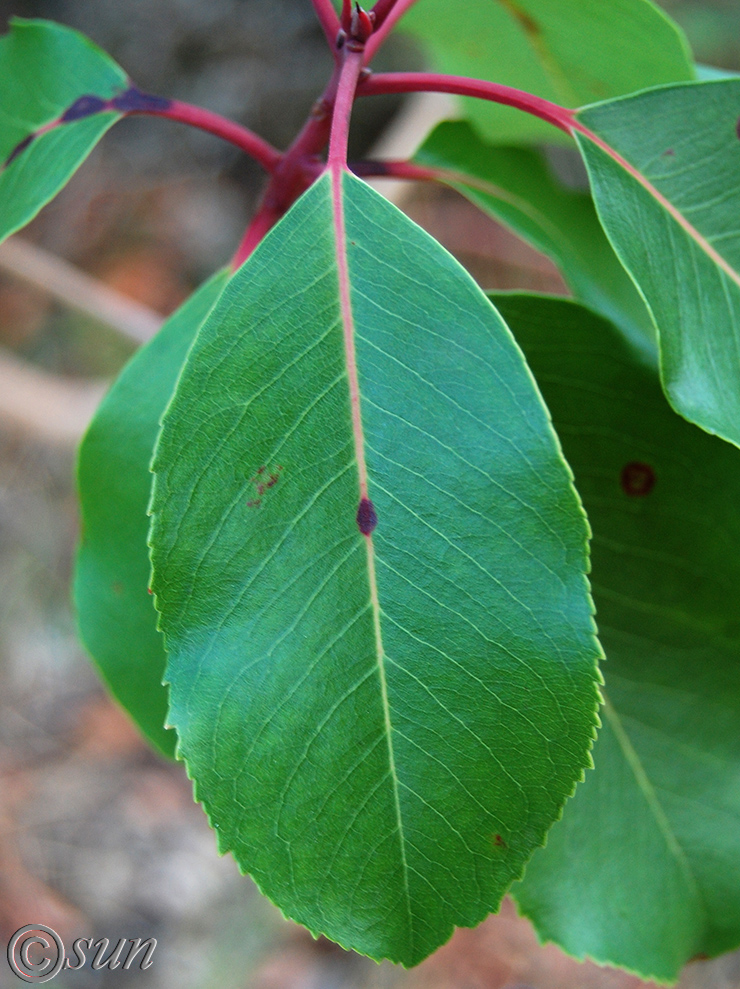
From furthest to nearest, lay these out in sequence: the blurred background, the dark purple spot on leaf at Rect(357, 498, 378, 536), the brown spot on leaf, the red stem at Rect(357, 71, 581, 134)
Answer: the blurred background
the brown spot on leaf
the red stem at Rect(357, 71, 581, 134)
the dark purple spot on leaf at Rect(357, 498, 378, 536)

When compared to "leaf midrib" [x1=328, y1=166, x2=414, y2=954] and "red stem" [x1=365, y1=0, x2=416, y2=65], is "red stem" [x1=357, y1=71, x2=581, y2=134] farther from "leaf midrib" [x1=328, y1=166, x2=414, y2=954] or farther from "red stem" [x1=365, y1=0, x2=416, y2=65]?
"leaf midrib" [x1=328, y1=166, x2=414, y2=954]

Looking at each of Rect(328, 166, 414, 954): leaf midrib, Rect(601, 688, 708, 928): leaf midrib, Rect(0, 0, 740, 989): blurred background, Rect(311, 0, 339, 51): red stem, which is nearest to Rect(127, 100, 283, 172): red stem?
Rect(311, 0, 339, 51): red stem

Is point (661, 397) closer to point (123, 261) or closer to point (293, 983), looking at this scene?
point (293, 983)

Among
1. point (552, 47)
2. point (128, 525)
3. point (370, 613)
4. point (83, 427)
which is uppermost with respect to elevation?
point (552, 47)

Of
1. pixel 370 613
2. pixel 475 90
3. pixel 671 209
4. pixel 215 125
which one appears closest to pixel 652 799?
pixel 370 613

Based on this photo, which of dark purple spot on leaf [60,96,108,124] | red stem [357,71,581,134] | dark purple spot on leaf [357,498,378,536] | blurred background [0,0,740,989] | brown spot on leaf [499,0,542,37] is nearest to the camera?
dark purple spot on leaf [357,498,378,536]

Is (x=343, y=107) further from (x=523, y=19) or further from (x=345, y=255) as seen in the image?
(x=523, y=19)

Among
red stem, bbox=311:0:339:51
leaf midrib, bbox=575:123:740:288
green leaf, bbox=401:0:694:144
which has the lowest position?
red stem, bbox=311:0:339:51

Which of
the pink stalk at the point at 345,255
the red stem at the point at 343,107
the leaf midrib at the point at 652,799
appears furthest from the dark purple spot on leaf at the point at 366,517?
the leaf midrib at the point at 652,799
